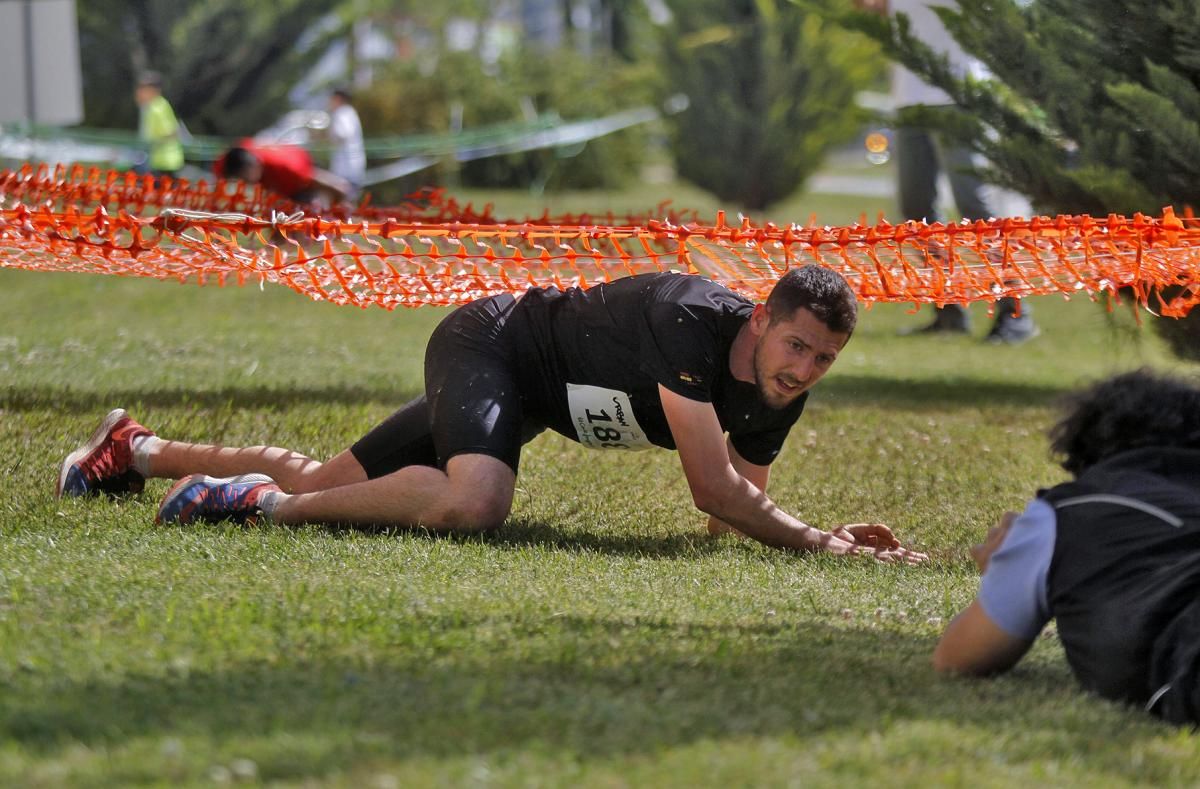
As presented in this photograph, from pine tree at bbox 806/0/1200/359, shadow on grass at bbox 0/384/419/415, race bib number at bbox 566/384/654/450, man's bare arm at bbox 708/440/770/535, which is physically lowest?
shadow on grass at bbox 0/384/419/415

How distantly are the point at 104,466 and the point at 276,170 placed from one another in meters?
8.14

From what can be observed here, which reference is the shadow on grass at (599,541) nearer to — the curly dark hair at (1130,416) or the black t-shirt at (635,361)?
the black t-shirt at (635,361)

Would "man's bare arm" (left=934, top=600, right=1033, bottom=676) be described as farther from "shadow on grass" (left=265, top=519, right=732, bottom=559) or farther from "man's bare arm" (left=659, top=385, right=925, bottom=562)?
"shadow on grass" (left=265, top=519, right=732, bottom=559)

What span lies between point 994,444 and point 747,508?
8.81 feet

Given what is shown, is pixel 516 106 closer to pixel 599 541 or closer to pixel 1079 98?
pixel 1079 98

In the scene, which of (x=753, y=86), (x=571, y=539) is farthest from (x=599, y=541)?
(x=753, y=86)

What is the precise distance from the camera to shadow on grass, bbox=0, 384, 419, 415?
6824mm

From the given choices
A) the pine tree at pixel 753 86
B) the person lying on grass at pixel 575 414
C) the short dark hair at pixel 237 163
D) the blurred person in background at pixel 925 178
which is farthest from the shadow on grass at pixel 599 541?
the pine tree at pixel 753 86

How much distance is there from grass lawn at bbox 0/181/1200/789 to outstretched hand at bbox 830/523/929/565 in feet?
0.27

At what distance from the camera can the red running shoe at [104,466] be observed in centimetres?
545

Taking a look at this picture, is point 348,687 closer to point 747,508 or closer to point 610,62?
point 747,508

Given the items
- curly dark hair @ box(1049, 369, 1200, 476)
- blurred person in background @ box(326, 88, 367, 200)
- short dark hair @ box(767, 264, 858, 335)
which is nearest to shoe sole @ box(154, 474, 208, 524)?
short dark hair @ box(767, 264, 858, 335)

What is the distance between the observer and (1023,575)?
133 inches

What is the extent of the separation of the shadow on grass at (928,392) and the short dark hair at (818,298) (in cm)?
345
